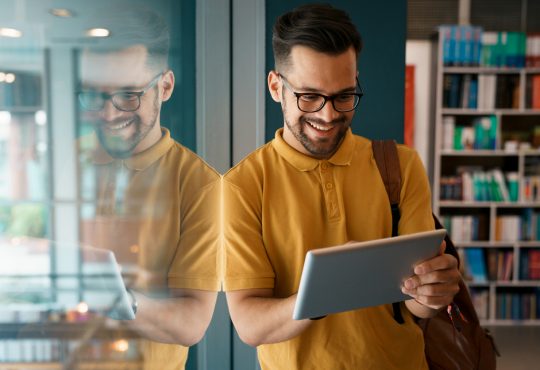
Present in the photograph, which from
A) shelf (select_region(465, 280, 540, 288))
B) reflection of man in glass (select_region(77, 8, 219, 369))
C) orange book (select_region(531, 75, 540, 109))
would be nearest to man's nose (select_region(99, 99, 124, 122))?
reflection of man in glass (select_region(77, 8, 219, 369))

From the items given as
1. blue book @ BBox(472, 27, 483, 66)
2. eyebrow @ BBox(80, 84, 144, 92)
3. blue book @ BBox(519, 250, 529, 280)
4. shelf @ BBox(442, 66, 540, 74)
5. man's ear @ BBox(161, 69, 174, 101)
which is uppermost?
blue book @ BBox(472, 27, 483, 66)

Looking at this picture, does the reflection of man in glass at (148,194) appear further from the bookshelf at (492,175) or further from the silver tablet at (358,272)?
the bookshelf at (492,175)

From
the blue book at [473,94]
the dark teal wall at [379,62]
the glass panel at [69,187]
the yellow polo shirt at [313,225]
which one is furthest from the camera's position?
the blue book at [473,94]

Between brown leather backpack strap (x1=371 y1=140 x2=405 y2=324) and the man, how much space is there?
2 centimetres

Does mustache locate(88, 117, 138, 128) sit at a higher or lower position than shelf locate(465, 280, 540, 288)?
higher

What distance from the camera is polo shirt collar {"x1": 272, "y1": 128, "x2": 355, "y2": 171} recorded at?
140 cm

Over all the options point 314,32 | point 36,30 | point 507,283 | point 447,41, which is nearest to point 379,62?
point 314,32

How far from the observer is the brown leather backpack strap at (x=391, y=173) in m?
1.41

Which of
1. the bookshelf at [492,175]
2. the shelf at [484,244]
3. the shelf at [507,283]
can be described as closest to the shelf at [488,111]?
the bookshelf at [492,175]

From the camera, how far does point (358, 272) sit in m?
1.17

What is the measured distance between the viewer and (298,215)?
1.36 m

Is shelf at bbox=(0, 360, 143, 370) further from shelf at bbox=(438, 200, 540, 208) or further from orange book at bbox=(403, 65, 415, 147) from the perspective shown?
orange book at bbox=(403, 65, 415, 147)

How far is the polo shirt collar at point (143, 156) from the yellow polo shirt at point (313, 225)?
0.84ft

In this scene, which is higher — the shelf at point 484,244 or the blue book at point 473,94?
the blue book at point 473,94
